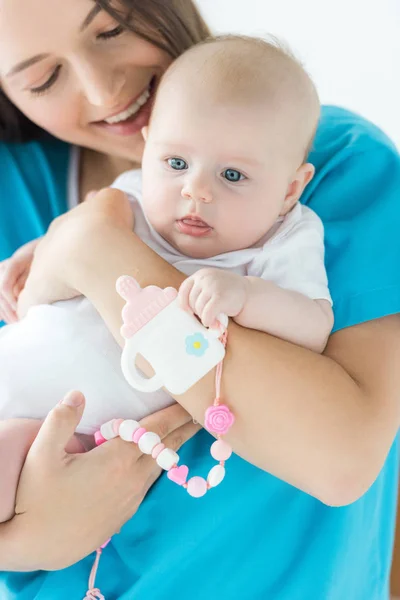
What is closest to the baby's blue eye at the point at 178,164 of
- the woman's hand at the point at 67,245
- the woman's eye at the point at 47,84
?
the woman's hand at the point at 67,245

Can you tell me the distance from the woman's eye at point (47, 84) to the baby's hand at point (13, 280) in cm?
28

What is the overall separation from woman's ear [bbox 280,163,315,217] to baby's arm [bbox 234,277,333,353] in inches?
7.7

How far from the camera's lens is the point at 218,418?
0.77m

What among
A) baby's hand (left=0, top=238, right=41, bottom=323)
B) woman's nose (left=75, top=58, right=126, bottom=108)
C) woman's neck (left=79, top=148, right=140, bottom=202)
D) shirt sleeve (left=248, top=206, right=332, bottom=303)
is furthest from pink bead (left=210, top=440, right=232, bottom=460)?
woman's neck (left=79, top=148, right=140, bottom=202)

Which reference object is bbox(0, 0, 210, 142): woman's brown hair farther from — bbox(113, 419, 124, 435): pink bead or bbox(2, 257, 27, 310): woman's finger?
bbox(113, 419, 124, 435): pink bead

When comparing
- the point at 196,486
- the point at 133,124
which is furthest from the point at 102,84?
the point at 196,486

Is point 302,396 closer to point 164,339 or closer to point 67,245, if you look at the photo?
point 164,339

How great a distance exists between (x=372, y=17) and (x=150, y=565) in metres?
1.46

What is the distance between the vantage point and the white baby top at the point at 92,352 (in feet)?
2.93

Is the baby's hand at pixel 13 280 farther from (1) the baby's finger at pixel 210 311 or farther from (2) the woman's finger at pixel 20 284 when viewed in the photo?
(1) the baby's finger at pixel 210 311

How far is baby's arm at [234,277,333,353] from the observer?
31.2 inches

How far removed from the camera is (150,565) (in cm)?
95

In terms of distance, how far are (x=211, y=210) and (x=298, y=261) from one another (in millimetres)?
142

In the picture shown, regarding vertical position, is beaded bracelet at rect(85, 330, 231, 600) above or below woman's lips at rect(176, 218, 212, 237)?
below
